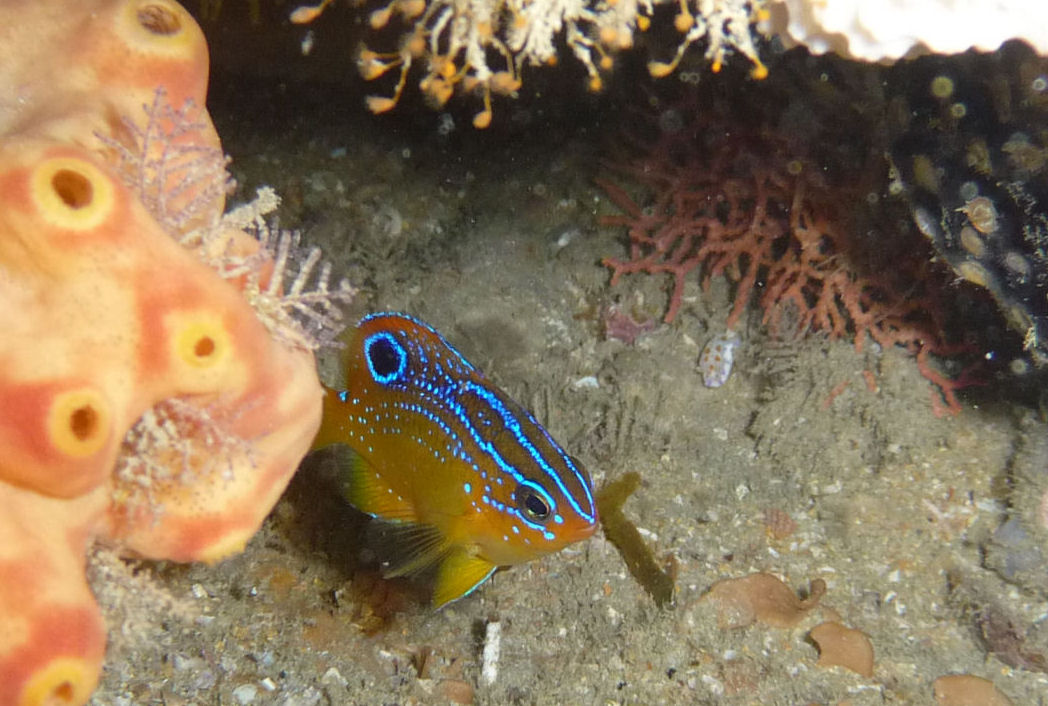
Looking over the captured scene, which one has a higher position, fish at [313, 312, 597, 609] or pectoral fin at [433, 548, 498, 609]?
fish at [313, 312, 597, 609]

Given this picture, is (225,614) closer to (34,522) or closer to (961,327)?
(34,522)

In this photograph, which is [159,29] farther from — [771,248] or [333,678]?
[771,248]

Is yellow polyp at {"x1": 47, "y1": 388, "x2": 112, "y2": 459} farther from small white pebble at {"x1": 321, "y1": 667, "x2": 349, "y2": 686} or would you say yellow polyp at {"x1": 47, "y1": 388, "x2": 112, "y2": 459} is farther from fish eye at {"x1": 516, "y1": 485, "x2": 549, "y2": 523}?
small white pebble at {"x1": 321, "y1": 667, "x2": 349, "y2": 686}

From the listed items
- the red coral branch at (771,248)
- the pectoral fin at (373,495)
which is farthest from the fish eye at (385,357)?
the red coral branch at (771,248)

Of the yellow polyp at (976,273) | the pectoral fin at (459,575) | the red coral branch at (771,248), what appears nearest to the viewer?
the pectoral fin at (459,575)

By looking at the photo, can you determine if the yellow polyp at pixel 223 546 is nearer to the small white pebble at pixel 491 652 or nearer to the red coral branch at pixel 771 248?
the small white pebble at pixel 491 652

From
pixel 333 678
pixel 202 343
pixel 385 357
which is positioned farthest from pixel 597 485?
pixel 202 343

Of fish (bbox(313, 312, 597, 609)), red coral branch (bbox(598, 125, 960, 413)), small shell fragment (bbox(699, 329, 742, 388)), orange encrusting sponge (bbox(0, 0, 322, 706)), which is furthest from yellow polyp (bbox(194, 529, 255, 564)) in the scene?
red coral branch (bbox(598, 125, 960, 413))
